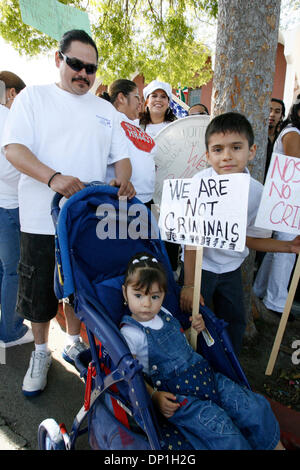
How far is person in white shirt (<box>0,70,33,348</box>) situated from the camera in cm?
248

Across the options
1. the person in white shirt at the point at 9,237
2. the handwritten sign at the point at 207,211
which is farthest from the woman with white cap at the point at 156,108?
the handwritten sign at the point at 207,211

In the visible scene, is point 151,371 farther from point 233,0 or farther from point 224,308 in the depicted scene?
point 233,0

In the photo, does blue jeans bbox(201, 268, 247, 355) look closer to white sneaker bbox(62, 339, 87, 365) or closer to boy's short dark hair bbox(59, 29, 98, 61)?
white sneaker bbox(62, 339, 87, 365)

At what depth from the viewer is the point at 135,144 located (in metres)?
2.63

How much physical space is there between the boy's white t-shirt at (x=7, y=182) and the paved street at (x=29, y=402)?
126 centimetres

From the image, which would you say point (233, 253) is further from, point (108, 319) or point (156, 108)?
point (156, 108)

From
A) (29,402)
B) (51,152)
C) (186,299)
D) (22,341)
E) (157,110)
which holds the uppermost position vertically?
(157,110)

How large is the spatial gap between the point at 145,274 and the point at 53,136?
3.47 ft

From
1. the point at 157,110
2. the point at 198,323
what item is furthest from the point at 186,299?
the point at 157,110

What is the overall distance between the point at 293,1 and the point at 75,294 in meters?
8.08

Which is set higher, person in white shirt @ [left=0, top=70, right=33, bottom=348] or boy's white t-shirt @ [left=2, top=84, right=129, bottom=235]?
boy's white t-shirt @ [left=2, top=84, right=129, bottom=235]

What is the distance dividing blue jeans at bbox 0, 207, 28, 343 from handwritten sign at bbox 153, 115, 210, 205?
4.37ft

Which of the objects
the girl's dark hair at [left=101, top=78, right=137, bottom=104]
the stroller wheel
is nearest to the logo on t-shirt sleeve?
the girl's dark hair at [left=101, top=78, right=137, bottom=104]

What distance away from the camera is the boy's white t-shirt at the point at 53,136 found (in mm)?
1985
